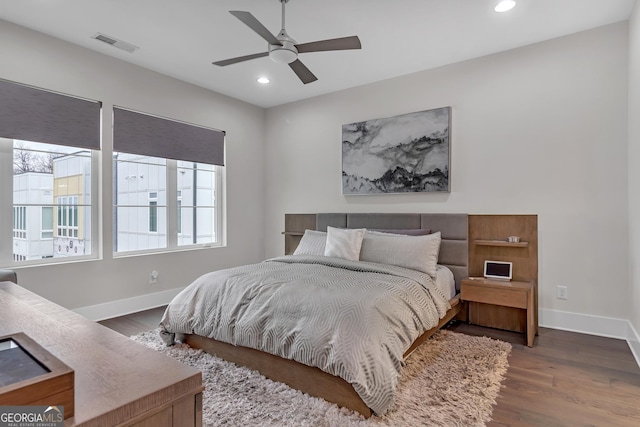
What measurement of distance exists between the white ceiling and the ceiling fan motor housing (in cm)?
39

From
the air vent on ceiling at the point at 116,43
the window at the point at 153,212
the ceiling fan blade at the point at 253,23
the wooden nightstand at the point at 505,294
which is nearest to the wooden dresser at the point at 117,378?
the ceiling fan blade at the point at 253,23

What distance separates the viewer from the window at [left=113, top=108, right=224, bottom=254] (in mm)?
3996

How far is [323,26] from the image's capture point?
10.3 feet

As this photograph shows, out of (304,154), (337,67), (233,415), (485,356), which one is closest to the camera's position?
(233,415)

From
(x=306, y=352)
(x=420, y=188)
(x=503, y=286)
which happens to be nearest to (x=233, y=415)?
(x=306, y=352)

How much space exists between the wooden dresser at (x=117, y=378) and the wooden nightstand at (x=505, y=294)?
10.2ft

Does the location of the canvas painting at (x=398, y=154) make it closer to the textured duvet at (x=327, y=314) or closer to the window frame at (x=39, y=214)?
the textured duvet at (x=327, y=314)

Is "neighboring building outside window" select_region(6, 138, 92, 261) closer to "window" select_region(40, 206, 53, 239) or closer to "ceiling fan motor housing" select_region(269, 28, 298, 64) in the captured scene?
"window" select_region(40, 206, 53, 239)

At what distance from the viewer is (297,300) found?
2.33 metres

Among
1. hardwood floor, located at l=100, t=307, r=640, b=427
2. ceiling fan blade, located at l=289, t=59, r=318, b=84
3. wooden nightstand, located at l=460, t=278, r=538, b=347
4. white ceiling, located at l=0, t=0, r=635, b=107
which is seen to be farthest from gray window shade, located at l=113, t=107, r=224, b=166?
wooden nightstand, located at l=460, t=278, r=538, b=347

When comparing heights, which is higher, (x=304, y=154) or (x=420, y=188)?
(x=304, y=154)

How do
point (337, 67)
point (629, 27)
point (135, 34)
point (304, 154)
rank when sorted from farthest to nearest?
point (304, 154) → point (337, 67) → point (135, 34) → point (629, 27)

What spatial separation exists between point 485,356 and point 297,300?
161 centimetres

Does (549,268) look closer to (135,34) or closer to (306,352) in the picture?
(306,352)
